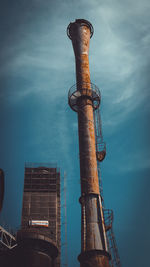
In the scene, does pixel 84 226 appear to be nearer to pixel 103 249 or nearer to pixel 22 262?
pixel 103 249

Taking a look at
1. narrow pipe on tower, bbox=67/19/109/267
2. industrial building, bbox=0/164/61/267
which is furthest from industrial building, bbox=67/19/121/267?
industrial building, bbox=0/164/61/267

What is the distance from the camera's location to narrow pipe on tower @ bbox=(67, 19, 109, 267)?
2359 centimetres

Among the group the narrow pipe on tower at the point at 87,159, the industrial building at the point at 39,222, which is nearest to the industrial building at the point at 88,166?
the narrow pipe on tower at the point at 87,159

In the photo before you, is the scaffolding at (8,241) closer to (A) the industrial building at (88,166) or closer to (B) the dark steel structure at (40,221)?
(B) the dark steel structure at (40,221)

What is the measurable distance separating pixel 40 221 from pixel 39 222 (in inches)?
8.1

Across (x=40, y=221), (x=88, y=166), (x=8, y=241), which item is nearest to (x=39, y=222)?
(x=40, y=221)

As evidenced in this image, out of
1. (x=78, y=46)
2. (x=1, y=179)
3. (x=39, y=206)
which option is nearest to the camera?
(x=1, y=179)

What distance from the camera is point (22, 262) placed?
3038 cm

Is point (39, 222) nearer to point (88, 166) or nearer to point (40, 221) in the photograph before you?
point (40, 221)

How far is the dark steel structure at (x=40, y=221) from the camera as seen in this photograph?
31.5 m

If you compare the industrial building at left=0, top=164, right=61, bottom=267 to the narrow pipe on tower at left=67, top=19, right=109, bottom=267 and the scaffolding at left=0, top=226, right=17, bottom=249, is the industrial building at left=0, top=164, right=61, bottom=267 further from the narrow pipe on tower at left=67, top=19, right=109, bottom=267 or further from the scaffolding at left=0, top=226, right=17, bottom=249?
the narrow pipe on tower at left=67, top=19, right=109, bottom=267

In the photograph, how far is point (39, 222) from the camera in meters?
41.8

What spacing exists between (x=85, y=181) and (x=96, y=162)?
8.56 feet

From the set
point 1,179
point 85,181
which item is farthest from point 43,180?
point 1,179
